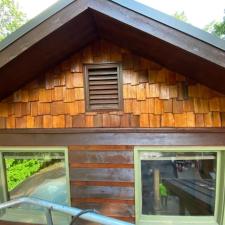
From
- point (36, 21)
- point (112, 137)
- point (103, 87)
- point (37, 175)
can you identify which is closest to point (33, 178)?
point (37, 175)

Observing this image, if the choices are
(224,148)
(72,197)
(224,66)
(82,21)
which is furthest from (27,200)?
(224,148)

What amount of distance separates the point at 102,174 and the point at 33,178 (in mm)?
904

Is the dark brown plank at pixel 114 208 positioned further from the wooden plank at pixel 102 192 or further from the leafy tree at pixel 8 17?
the leafy tree at pixel 8 17

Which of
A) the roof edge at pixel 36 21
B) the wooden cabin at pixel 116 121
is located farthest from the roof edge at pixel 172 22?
the roof edge at pixel 36 21

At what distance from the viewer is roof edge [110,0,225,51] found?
6.29 ft

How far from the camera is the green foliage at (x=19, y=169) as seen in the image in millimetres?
3008

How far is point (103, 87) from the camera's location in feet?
8.72

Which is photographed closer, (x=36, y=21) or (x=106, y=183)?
(x=36, y=21)

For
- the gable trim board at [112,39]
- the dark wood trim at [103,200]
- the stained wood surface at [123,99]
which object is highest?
the gable trim board at [112,39]

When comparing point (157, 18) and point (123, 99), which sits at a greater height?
point (157, 18)

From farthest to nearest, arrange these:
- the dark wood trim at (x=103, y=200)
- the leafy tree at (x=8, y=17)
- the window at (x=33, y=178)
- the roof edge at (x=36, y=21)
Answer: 1. the leafy tree at (x=8, y=17)
2. the window at (x=33, y=178)
3. the dark wood trim at (x=103, y=200)
4. the roof edge at (x=36, y=21)

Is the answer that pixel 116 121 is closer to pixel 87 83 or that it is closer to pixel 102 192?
pixel 87 83

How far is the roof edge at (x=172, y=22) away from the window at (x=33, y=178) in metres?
1.58

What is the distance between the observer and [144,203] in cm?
277
